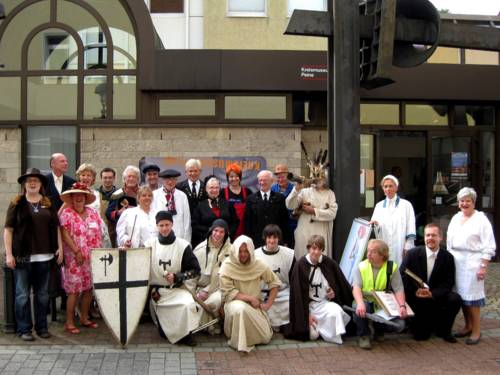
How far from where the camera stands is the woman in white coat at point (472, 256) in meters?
5.96

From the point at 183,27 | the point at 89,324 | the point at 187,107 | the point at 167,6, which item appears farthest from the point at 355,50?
the point at 167,6

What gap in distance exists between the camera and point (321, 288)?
20.0ft

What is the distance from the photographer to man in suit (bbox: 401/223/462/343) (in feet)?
19.7

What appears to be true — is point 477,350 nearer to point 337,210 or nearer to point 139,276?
point 337,210

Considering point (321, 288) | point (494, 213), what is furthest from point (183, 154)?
point (494, 213)

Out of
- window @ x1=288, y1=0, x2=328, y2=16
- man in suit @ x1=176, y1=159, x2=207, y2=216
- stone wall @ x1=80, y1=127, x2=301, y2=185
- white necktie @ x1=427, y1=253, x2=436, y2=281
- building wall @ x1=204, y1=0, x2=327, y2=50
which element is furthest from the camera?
window @ x1=288, y1=0, x2=328, y2=16

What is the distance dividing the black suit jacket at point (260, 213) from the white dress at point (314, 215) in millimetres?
184

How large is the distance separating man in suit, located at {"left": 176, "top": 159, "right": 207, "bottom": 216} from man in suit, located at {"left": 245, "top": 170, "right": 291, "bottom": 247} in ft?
2.16

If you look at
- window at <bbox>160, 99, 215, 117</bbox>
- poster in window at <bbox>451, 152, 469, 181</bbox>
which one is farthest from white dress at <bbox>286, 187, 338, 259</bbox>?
poster in window at <bbox>451, 152, 469, 181</bbox>

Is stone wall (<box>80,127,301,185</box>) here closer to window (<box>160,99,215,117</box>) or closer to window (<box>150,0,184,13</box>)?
window (<box>160,99,215,117</box>)

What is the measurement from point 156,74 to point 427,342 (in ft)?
20.6

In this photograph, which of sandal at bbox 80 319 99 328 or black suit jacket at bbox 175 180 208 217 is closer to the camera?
sandal at bbox 80 319 99 328

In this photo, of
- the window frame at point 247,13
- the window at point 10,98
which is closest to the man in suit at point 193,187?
the window at point 10,98

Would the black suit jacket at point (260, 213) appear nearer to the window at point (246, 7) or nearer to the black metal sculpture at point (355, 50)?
the black metal sculpture at point (355, 50)
